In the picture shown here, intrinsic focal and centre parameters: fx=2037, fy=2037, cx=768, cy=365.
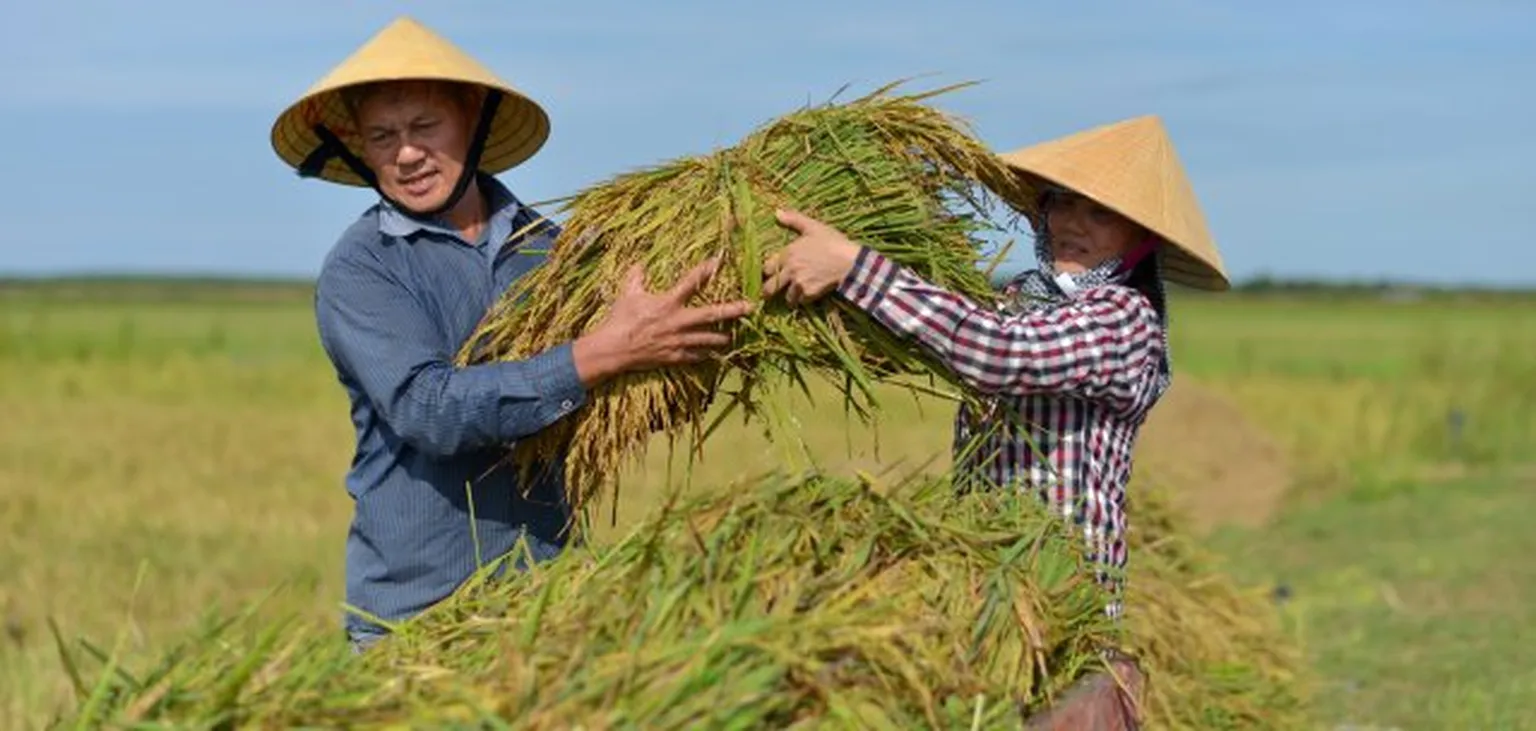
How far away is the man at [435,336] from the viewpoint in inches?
142

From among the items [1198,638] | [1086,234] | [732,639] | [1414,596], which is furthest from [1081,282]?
[1414,596]

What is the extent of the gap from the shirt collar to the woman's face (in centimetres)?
109

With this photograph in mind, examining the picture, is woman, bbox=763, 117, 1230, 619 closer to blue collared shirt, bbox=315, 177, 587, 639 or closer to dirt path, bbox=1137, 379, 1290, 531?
blue collared shirt, bbox=315, 177, 587, 639

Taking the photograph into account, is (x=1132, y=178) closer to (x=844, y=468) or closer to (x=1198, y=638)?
(x=844, y=468)

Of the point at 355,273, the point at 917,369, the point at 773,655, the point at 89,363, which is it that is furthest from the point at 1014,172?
the point at 89,363

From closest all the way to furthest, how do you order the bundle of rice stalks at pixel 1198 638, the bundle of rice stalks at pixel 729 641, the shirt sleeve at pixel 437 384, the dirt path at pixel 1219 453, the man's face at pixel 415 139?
the bundle of rice stalks at pixel 729 641
the shirt sleeve at pixel 437 384
the man's face at pixel 415 139
the bundle of rice stalks at pixel 1198 638
the dirt path at pixel 1219 453

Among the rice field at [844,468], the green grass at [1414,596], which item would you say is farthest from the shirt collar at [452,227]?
the green grass at [1414,596]

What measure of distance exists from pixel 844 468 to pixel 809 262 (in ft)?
6.23

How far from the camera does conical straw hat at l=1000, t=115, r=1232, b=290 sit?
379 cm

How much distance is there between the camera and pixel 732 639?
100 inches

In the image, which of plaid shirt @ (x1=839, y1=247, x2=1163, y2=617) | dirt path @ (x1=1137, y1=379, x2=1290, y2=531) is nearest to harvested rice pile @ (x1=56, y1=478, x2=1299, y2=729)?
plaid shirt @ (x1=839, y1=247, x2=1163, y2=617)

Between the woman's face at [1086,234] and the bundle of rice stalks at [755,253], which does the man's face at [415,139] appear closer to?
the bundle of rice stalks at [755,253]

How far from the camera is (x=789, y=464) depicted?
11.8 ft

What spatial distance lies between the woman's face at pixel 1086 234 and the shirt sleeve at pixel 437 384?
1.00 metres
